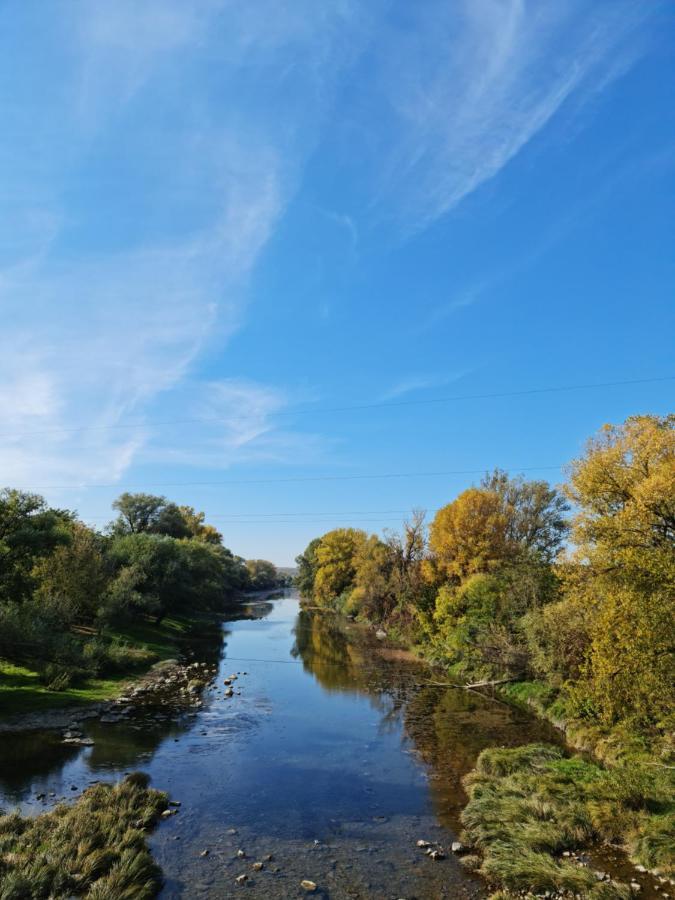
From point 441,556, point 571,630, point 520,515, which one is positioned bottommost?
point 571,630

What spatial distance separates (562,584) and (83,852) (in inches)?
1139

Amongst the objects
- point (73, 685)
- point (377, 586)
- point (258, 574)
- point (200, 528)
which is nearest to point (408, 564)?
point (377, 586)

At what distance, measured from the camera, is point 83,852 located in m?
13.2

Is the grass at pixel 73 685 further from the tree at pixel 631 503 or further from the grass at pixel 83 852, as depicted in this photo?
the tree at pixel 631 503

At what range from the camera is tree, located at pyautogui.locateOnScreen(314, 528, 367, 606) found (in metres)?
98.4

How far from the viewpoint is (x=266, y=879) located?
1345 centimetres

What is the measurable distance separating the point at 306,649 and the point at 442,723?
29.7 meters

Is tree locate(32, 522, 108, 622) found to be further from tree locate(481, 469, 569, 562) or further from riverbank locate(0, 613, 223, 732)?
tree locate(481, 469, 569, 562)

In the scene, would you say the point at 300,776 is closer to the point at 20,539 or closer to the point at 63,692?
the point at 63,692

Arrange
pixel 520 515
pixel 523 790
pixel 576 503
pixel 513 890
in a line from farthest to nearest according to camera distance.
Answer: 1. pixel 520 515
2. pixel 576 503
3. pixel 523 790
4. pixel 513 890

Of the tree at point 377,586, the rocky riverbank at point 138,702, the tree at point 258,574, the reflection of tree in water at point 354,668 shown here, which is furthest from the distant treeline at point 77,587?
the tree at point 258,574

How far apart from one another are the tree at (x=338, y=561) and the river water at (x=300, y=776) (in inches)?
2346

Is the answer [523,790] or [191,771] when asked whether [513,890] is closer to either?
[523,790]

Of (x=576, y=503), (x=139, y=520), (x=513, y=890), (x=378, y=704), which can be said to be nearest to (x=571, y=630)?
(x=576, y=503)
